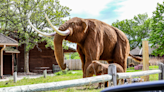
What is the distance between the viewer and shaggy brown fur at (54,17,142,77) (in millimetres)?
4973

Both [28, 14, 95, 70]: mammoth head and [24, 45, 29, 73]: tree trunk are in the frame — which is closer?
[28, 14, 95, 70]: mammoth head

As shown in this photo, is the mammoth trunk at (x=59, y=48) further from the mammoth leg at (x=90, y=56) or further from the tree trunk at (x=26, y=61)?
the tree trunk at (x=26, y=61)

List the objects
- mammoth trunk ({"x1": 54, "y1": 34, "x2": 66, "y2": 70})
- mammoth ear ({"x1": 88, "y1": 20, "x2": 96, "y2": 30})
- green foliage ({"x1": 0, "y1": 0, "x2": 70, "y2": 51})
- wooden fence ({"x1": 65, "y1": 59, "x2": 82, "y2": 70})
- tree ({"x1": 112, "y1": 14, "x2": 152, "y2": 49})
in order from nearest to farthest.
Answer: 1. mammoth trunk ({"x1": 54, "y1": 34, "x2": 66, "y2": 70})
2. mammoth ear ({"x1": 88, "y1": 20, "x2": 96, "y2": 30})
3. green foliage ({"x1": 0, "y1": 0, "x2": 70, "y2": 51})
4. wooden fence ({"x1": 65, "y1": 59, "x2": 82, "y2": 70})
5. tree ({"x1": 112, "y1": 14, "x2": 152, "y2": 49})

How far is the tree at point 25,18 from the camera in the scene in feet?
50.8

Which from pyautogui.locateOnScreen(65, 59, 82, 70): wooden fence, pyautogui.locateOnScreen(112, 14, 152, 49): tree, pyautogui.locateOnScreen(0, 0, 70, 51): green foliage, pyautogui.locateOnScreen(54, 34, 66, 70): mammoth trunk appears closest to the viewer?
pyautogui.locateOnScreen(54, 34, 66, 70): mammoth trunk

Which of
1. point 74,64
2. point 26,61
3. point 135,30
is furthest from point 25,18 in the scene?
point 135,30

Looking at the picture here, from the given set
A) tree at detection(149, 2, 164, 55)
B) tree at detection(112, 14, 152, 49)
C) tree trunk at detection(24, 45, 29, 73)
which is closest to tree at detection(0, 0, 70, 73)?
tree trunk at detection(24, 45, 29, 73)

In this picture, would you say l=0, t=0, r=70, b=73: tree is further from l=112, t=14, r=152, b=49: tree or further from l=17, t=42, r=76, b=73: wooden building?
l=112, t=14, r=152, b=49: tree

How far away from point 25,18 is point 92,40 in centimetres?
1201

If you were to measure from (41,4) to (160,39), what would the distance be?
40.6 ft

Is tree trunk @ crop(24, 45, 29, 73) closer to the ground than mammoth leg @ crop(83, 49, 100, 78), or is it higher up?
closer to the ground

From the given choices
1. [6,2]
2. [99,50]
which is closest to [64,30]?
[99,50]

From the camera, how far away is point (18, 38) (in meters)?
16.3

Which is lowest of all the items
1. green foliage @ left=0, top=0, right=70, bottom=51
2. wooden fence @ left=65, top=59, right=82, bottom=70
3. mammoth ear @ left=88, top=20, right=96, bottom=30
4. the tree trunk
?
wooden fence @ left=65, top=59, right=82, bottom=70
